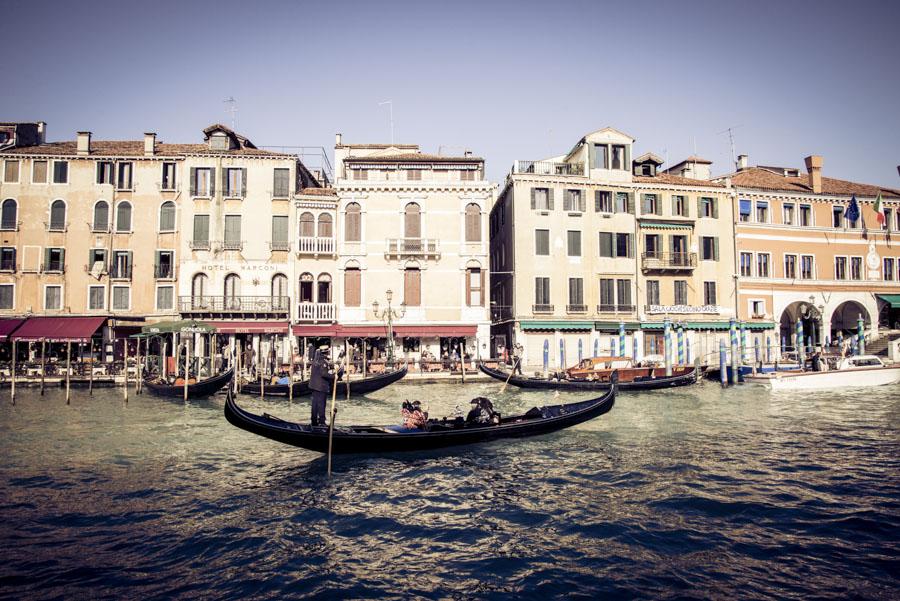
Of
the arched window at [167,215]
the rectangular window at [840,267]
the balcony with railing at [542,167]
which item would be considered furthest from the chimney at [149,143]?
the rectangular window at [840,267]

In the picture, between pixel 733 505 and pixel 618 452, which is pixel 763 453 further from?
pixel 733 505

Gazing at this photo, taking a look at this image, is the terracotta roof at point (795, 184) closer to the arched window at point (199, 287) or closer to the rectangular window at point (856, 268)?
the rectangular window at point (856, 268)

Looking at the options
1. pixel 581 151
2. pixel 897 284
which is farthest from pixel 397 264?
pixel 897 284

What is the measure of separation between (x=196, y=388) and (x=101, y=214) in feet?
38.4

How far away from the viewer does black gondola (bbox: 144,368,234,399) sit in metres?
19.5

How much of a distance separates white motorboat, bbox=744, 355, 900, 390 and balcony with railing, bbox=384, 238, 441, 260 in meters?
14.3

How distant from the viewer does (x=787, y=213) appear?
29219 millimetres

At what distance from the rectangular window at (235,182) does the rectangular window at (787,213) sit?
87.1ft

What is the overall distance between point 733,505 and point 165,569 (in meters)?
7.01

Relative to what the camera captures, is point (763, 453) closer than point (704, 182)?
Yes

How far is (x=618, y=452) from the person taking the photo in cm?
1083

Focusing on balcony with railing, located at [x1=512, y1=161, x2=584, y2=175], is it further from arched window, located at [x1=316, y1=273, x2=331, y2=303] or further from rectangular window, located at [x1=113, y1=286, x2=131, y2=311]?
rectangular window, located at [x1=113, y1=286, x2=131, y2=311]

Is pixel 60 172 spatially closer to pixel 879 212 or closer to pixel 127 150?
pixel 127 150

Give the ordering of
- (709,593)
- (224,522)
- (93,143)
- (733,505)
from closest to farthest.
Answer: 1. (709,593)
2. (224,522)
3. (733,505)
4. (93,143)
